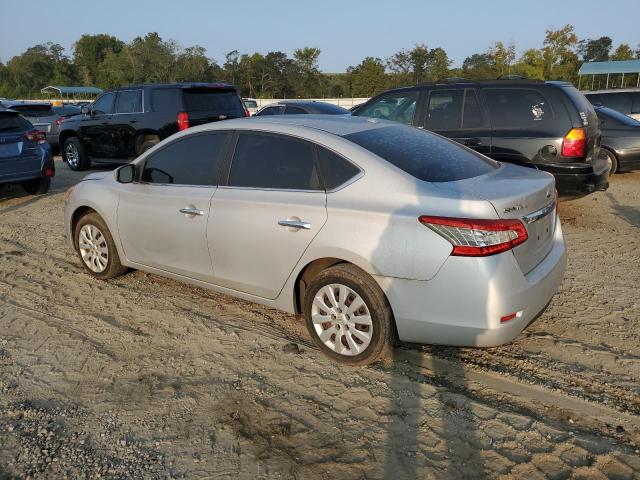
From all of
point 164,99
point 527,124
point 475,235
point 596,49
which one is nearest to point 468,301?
point 475,235

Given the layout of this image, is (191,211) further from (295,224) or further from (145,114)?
(145,114)

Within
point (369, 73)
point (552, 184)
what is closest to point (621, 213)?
point (552, 184)

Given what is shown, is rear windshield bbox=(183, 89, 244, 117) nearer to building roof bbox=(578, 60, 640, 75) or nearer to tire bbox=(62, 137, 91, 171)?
tire bbox=(62, 137, 91, 171)

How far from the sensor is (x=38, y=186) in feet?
33.3

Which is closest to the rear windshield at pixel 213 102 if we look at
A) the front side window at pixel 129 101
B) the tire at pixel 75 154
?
the front side window at pixel 129 101

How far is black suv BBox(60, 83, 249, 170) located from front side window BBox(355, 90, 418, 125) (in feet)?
12.1

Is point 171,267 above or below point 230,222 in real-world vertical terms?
below

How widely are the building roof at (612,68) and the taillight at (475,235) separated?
123 ft

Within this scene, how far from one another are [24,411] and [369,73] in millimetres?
55545

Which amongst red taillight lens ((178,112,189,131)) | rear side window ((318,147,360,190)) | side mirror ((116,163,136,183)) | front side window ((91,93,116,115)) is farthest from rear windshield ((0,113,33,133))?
rear side window ((318,147,360,190))

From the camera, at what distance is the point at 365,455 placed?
9.14 feet

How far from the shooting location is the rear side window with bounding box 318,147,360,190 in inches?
142

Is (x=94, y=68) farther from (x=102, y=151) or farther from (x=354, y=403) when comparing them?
(x=354, y=403)

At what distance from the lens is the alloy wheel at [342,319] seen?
3.51 m
